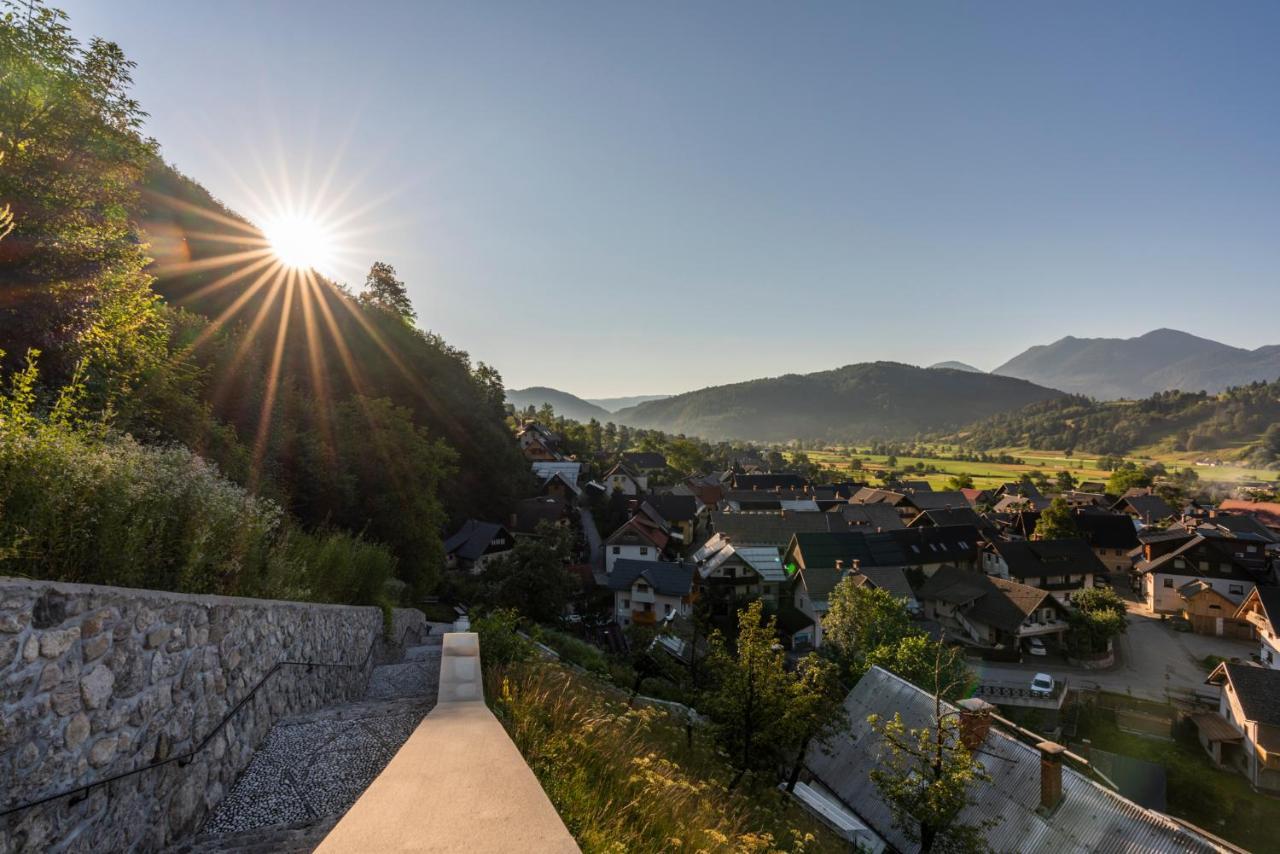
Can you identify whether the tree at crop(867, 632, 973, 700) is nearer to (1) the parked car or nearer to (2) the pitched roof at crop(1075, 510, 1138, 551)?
(1) the parked car

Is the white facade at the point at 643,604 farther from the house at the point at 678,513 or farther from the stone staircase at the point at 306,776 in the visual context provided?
the stone staircase at the point at 306,776

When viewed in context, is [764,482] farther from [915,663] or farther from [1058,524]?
[915,663]

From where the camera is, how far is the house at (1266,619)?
3041cm

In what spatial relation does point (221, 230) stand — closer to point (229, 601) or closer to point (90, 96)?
point (90, 96)

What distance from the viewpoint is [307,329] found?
33.9 meters

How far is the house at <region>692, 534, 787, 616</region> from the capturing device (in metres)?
35.9

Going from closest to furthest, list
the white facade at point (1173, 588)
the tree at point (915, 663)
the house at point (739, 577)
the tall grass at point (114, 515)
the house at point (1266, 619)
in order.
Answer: the tall grass at point (114, 515), the tree at point (915, 663), the house at point (1266, 619), the house at point (739, 577), the white facade at point (1173, 588)

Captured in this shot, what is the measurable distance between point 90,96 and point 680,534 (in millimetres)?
50686

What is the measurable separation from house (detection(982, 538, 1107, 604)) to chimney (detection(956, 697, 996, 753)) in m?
35.9

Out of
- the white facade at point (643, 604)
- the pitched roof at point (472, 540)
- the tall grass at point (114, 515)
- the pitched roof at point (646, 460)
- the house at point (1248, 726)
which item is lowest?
the house at point (1248, 726)

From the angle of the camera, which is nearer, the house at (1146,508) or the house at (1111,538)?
the house at (1111,538)

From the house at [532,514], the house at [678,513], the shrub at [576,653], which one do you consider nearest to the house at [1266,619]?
the shrub at [576,653]

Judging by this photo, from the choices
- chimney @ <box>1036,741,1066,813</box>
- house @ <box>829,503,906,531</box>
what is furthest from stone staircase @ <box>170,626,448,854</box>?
house @ <box>829,503,906,531</box>

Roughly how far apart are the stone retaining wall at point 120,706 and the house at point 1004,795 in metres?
11.0
